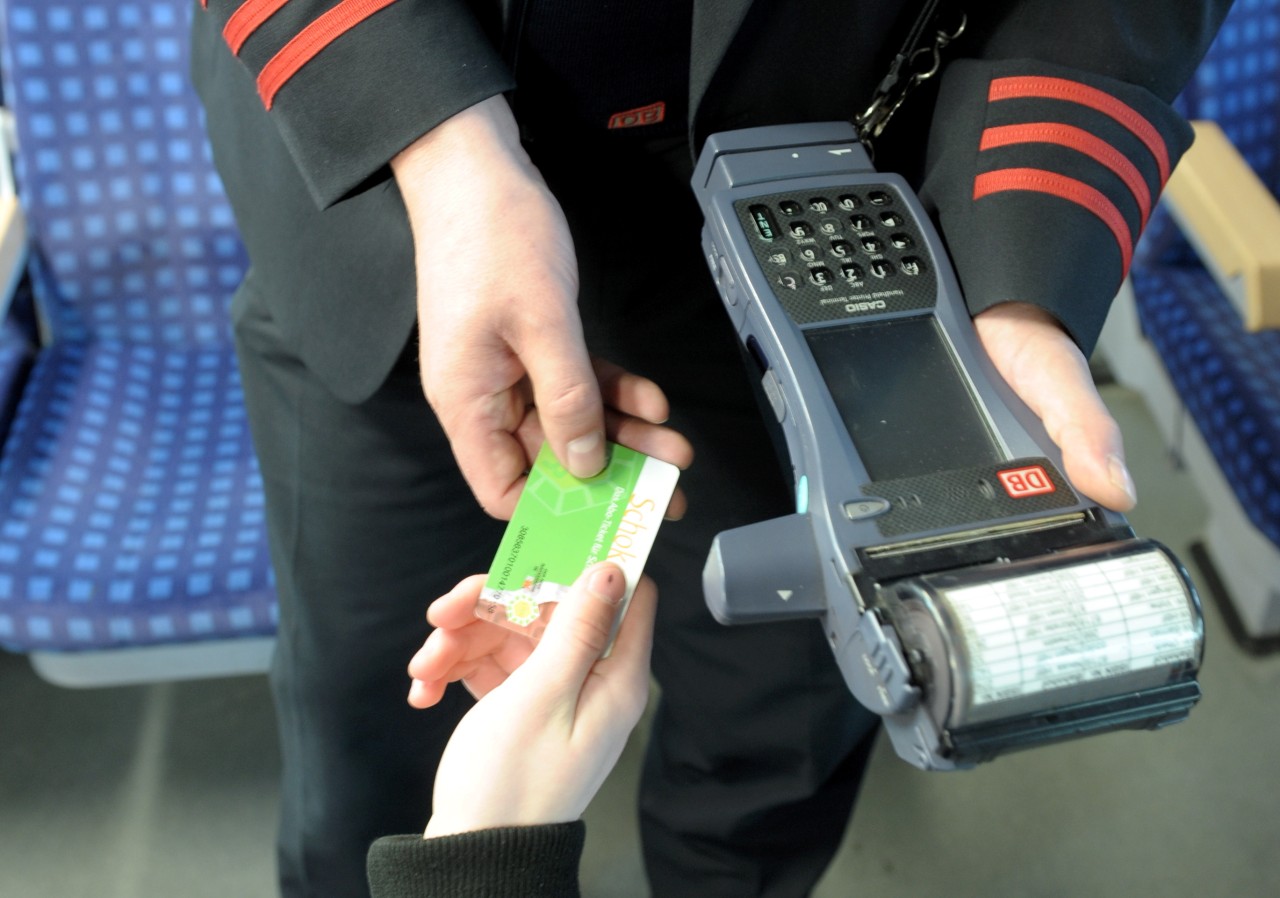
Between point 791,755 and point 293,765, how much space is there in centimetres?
42

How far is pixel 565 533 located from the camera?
2.18 ft

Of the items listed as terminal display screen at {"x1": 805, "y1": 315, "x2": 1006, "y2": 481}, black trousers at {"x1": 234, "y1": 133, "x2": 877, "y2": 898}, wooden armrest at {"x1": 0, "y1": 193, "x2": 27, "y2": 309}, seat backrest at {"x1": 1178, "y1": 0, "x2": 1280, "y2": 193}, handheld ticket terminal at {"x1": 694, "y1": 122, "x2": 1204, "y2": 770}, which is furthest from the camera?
seat backrest at {"x1": 1178, "y1": 0, "x2": 1280, "y2": 193}

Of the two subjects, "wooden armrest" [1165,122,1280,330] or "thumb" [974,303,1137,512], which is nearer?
"thumb" [974,303,1137,512]

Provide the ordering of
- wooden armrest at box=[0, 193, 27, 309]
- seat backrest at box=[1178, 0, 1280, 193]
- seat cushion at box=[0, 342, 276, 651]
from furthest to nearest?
seat backrest at box=[1178, 0, 1280, 193], wooden armrest at box=[0, 193, 27, 309], seat cushion at box=[0, 342, 276, 651]

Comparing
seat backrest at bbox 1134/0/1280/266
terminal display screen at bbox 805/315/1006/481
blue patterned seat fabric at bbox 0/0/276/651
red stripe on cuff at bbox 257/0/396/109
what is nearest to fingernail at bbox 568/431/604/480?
terminal display screen at bbox 805/315/1006/481

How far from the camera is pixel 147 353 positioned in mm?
1366

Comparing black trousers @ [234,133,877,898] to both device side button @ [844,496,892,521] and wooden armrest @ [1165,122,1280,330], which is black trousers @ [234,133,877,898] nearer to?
device side button @ [844,496,892,521]

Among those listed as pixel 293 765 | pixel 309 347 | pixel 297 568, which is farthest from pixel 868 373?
pixel 293 765

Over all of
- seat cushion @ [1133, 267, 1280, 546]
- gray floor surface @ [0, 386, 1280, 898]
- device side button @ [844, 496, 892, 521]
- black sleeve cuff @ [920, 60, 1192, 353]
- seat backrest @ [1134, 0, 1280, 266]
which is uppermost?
black sleeve cuff @ [920, 60, 1192, 353]

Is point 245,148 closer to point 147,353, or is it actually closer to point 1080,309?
point 1080,309

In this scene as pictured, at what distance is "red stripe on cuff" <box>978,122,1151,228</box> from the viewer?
65 cm

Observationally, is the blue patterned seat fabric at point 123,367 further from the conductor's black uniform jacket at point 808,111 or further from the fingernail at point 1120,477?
the fingernail at point 1120,477

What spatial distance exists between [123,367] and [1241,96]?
142 centimetres

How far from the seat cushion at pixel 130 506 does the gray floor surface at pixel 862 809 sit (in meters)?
0.31
